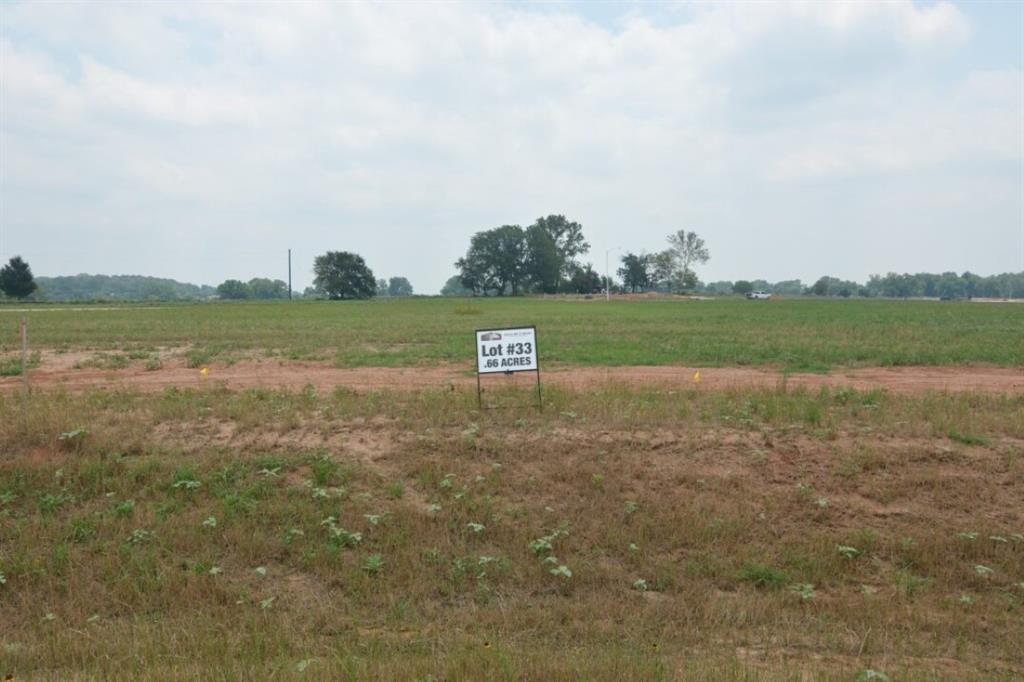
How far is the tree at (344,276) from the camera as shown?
424ft

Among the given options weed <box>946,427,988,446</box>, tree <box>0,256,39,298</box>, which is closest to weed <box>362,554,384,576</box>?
weed <box>946,427,988,446</box>

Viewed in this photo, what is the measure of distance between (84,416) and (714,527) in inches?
321

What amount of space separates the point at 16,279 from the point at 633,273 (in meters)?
116

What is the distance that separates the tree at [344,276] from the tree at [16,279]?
148 ft

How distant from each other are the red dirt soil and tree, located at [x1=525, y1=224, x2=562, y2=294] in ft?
435

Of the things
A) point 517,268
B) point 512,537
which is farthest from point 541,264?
point 512,537

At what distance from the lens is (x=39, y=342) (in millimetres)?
24062

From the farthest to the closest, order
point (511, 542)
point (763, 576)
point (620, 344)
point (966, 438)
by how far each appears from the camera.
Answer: point (620, 344) → point (966, 438) → point (511, 542) → point (763, 576)

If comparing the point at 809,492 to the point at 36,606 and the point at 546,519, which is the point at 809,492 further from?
the point at 36,606

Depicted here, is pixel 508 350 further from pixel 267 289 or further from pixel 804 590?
pixel 267 289

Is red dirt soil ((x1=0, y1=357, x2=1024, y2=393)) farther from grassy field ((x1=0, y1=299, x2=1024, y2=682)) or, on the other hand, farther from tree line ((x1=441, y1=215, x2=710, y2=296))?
tree line ((x1=441, y1=215, x2=710, y2=296))

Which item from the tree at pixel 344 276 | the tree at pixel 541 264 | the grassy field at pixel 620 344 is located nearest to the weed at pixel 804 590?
the grassy field at pixel 620 344

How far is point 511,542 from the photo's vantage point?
6879 millimetres

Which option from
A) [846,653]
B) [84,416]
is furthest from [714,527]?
[84,416]
